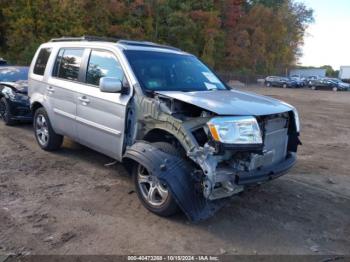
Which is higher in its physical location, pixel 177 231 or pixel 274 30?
pixel 274 30

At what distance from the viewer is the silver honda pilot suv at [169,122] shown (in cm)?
387

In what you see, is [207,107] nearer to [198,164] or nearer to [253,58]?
[198,164]

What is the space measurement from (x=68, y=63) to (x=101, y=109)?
1.44 metres

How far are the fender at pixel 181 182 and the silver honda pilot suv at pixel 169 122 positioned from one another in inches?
0.4

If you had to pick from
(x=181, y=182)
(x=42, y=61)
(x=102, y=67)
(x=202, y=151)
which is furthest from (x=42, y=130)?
(x=202, y=151)

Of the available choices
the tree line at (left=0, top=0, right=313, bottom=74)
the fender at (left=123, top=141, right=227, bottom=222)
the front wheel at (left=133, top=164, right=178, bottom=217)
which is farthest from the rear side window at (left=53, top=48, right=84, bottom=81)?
the tree line at (left=0, top=0, right=313, bottom=74)

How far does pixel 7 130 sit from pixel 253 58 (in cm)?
5927

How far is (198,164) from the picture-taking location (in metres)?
3.90

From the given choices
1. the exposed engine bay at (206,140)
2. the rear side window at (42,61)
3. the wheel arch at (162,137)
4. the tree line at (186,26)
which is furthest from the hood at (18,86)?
the tree line at (186,26)

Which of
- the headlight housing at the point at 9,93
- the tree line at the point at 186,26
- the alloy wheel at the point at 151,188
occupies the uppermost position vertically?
the tree line at the point at 186,26

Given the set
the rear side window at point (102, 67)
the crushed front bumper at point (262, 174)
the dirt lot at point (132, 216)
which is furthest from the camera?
the rear side window at point (102, 67)

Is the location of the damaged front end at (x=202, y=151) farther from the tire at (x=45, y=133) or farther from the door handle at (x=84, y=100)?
the tire at (x=45, y=133)

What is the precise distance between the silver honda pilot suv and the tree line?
24326 millimetres

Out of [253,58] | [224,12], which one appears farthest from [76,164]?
[253,58]
